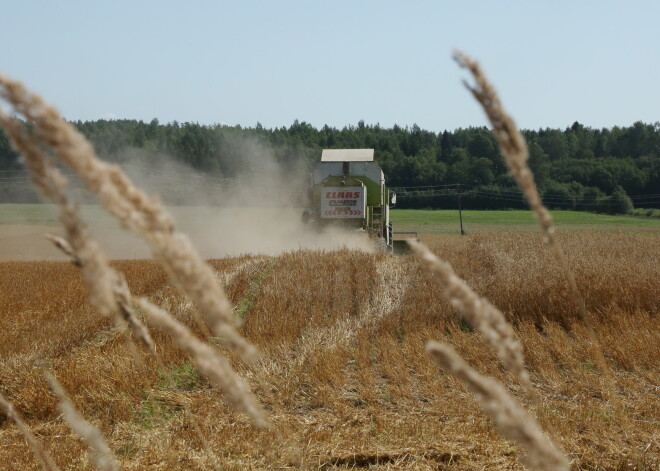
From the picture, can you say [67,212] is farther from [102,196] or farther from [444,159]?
[444,159]

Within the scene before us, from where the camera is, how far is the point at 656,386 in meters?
7.06

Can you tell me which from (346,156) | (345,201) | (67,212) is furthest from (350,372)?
(346,156)

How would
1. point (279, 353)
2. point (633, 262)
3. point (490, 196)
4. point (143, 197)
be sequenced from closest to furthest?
point (143, 197)
point (279, 353)
point (633, 262)
point (490, 196)

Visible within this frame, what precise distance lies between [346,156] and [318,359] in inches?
580

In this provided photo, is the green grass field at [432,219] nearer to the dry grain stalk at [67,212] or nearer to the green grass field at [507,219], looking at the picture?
the green grass field at [507,219]

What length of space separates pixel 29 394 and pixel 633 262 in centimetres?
1076

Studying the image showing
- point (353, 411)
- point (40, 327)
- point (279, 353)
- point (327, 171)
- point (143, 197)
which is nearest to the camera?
point (143, 197)

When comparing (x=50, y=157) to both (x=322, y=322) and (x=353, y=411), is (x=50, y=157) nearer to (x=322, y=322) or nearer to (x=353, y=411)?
(x=353, y=411)

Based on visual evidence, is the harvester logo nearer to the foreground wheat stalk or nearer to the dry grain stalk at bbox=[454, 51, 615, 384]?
the dry grain stalk at bbox=[454, 51, 615, 384]

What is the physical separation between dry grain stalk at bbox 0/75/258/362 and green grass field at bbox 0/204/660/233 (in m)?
31.7

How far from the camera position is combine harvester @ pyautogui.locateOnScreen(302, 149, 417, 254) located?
21125 millimetres

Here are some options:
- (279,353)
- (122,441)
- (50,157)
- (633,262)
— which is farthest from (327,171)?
(50,157)

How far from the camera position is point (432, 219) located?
63469 mm

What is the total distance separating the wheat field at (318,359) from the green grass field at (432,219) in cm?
2140
